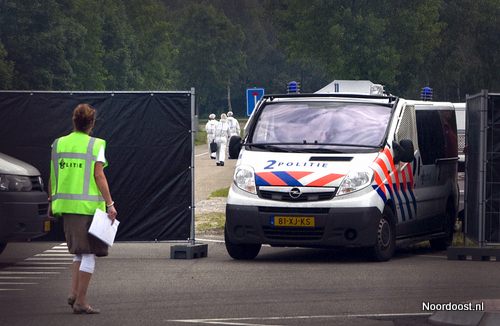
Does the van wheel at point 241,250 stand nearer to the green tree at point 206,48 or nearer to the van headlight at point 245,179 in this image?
the van headlight at point 245,179

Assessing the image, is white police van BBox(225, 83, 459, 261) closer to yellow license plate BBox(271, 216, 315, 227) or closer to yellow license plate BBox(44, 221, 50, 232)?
yellow license plate BBox(271, 216, 315, 227)

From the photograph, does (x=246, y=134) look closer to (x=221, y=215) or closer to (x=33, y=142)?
(x=33, y=142)

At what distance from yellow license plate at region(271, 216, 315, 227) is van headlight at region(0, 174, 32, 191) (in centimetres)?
290

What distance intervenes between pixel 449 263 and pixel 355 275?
1.82m

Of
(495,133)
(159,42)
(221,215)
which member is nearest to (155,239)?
(495,133)

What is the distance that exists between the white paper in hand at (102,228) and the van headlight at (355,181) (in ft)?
12.0

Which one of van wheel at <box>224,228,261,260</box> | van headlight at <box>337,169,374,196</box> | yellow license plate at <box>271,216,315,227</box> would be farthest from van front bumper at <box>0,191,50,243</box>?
van headlight at <box>337,169,374,196</box>

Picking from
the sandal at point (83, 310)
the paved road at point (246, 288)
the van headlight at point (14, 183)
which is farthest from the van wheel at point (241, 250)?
the sandal at point (83, 310)

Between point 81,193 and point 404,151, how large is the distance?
4.95 m

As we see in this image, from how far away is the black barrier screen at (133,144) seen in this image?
39.7 feet

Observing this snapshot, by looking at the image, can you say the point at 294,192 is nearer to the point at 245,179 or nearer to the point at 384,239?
the point at 245,179

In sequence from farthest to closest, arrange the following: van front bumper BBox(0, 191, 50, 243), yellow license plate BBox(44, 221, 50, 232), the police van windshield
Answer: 1. the police van windshield
2. yellow license plate BBox(44, 221, 50, 232)
3. van front bumper BBox(0, 191, 50, 243)

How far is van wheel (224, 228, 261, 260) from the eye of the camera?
1166cm

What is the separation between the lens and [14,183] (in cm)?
1104
